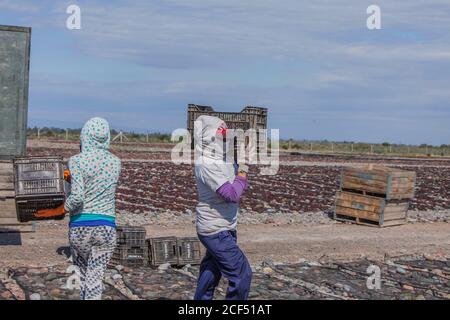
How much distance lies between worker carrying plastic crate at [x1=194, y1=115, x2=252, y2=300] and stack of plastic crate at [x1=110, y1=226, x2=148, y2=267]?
397cm

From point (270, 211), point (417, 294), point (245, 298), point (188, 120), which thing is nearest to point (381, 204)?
point (270, 211)

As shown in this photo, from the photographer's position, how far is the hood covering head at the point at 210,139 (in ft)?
24.7

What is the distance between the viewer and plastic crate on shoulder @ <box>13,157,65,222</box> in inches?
427

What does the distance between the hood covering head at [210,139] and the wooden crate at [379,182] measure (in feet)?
35.9

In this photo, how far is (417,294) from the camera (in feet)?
35.6

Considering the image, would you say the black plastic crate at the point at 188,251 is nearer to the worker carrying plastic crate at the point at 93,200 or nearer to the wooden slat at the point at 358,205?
the worker carrying plastic crate at the point at 93,200

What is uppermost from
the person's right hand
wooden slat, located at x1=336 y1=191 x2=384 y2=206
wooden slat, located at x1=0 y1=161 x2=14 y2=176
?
the person's right hand

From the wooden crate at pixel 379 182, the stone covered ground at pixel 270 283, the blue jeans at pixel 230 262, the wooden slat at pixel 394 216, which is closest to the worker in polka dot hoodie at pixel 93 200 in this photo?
the blue jeans at pixel 230 262

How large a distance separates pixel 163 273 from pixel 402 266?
4.13m

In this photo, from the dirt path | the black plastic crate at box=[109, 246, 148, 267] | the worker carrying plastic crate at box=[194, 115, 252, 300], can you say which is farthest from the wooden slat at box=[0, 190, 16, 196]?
the worker carrying plastic crate at box=[194, 115, 252, 300]

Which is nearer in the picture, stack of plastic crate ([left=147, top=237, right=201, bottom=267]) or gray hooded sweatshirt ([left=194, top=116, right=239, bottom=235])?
gray hooded sweatshirt ([left=194, top=116, right=239, bottom=235])

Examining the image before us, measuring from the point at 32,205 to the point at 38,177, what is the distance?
0.41 m

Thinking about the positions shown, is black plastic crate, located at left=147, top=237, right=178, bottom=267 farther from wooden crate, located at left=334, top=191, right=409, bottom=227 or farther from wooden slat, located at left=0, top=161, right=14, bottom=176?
wooden crate, located at left=334, top=191, right=409, bottom=227

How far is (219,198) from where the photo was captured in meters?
7.62
